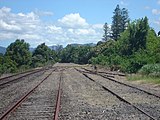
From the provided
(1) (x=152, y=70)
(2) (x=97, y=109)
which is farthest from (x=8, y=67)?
(2) (x=97, y=109)

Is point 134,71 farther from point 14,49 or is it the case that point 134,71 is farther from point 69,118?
point 14,49

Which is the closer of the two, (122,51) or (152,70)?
(152,70)

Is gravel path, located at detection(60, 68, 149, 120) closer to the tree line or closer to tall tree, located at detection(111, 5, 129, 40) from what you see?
the tree line

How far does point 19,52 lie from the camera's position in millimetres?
107438

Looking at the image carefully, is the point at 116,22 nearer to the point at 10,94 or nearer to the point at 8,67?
the point at 8,67

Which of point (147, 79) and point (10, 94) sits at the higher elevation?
point (147, 79)

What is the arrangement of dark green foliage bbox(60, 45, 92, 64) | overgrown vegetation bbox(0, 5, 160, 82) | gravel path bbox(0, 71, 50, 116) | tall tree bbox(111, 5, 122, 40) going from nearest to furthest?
gravel path bbox(0, 71, 50, 116), overgrown vegetation bbox(0, 5, 160, 82), dark green foliage bbox(60, 45, 92, 64), tall tree bbox(111, 5, 122, 40)

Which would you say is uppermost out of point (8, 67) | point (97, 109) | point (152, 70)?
point (8, 67)

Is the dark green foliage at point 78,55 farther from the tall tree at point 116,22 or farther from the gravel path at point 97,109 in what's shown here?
the gravel path at point 97,109

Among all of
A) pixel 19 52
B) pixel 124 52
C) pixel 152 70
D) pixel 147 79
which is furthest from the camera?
pixel 19 52

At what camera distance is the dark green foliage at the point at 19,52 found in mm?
102887

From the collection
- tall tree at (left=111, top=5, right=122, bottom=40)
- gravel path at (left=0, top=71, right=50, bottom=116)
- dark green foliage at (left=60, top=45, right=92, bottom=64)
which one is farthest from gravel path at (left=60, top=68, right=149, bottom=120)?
tall tree at (left=111, top=5, right=122, bottom=40)

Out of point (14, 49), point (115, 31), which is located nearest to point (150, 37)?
point (14, 49)

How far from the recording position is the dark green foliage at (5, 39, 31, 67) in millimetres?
102887
